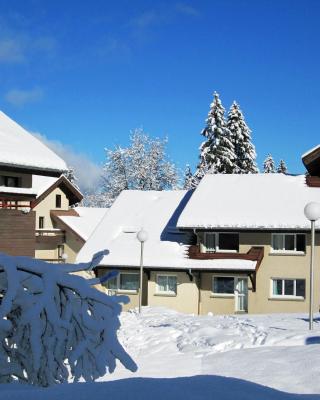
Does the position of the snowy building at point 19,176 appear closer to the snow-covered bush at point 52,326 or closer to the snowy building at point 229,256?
the snow-covered bush at point 52,326

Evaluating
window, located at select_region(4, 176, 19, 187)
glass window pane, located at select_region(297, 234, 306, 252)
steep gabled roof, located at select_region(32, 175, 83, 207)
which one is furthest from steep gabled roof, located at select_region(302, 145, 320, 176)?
steep gabled roof, located at select_region(32, 175, 83, 207)

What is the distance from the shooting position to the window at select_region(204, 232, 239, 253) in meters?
27.8

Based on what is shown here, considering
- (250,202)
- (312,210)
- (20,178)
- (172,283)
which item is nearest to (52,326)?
(312,210)

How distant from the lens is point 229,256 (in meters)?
26.8

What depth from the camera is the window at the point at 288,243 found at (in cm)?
2669

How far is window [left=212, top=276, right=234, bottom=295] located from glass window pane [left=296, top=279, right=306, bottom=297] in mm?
3089

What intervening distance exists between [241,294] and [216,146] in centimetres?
2818

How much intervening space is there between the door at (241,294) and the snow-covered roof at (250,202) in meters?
2.71

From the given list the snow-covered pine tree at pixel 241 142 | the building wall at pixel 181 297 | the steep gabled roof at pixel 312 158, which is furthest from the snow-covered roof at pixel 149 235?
the snow-covered pine tree at pixel 241 142

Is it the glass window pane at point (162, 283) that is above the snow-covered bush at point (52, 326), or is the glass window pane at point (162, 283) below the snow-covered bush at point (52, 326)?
below

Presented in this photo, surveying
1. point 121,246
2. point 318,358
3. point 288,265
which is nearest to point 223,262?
point 288,265

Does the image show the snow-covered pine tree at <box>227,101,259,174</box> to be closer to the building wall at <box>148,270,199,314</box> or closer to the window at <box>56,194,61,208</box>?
the window at <box>56,194,61,208</box>

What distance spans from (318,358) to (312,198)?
19.9 metres

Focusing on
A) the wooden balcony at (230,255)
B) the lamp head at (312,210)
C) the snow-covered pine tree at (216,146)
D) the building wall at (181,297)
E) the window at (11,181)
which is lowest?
the building wall at (181,297)
